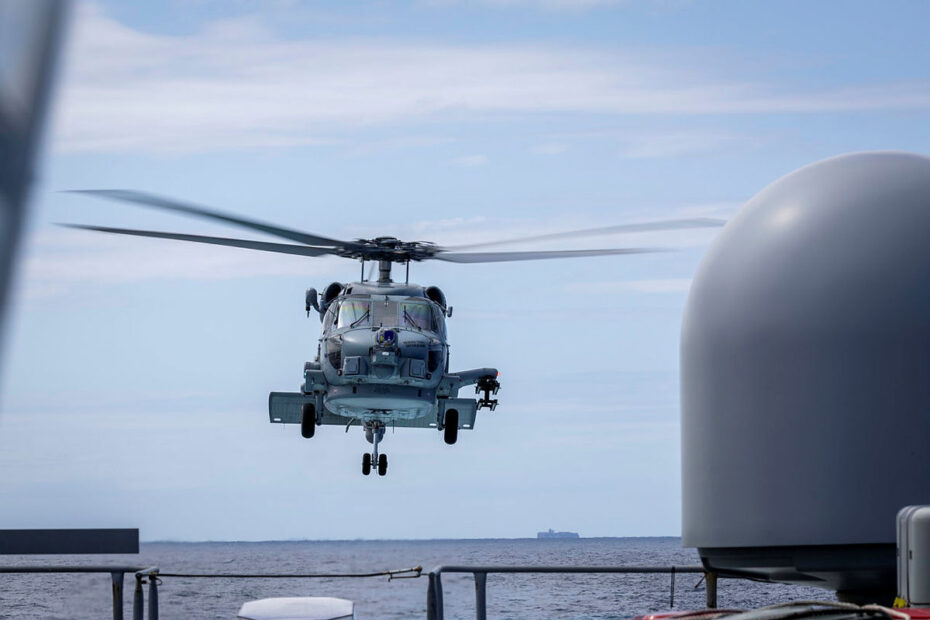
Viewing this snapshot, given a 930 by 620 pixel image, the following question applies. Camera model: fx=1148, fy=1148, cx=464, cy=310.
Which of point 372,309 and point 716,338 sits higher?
point 372,309

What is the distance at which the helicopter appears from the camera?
23.5 m

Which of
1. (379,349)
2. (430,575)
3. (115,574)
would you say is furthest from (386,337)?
(430,575)

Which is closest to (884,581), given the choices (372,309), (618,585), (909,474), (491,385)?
(909,474)

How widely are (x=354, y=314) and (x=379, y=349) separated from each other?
1.55m

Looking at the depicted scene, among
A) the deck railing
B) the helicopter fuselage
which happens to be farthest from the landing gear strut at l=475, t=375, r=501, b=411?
the deck railing

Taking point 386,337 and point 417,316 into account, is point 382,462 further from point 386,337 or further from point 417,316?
point 386,337

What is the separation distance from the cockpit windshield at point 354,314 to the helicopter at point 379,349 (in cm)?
2

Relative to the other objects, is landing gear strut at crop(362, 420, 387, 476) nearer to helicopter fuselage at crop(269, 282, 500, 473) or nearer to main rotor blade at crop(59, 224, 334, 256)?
helicopter fuselage at crop(269, 282, 500, 473)

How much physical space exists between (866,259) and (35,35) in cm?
507

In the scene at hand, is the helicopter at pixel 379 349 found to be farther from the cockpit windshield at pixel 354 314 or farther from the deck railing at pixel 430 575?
the deck railing at pixel 430 575

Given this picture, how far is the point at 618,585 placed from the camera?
9950cm

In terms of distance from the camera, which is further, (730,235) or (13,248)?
(730,235)

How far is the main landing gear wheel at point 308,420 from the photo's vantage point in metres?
27.0

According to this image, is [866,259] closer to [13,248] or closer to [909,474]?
[909,474]
